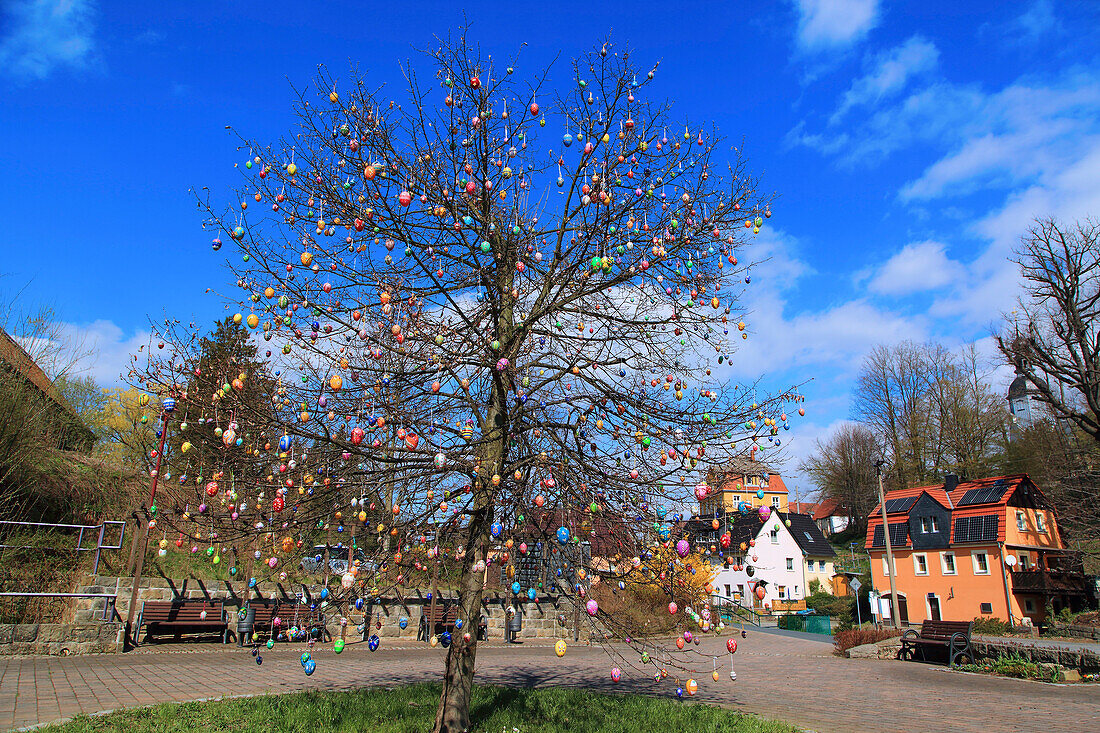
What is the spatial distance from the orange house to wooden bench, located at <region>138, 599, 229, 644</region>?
99.7ft

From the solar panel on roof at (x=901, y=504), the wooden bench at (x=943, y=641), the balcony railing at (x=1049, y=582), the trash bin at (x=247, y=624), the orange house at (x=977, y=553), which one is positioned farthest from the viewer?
the solar panel on roof at (x=901, y=504)

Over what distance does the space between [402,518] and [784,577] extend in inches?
2080

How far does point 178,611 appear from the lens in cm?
1191

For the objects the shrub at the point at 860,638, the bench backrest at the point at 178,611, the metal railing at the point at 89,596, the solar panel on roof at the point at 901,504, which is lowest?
the shrub at the point at 860,638

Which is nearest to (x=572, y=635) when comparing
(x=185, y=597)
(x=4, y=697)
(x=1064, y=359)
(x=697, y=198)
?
(x=185, y=597)

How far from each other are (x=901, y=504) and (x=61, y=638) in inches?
1549

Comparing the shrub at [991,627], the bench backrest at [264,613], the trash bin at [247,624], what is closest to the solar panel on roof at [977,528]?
the shrub at [991,627]

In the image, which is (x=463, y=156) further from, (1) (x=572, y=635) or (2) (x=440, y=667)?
(1) (x=572, y=635)

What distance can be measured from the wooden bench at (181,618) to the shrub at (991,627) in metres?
28.5

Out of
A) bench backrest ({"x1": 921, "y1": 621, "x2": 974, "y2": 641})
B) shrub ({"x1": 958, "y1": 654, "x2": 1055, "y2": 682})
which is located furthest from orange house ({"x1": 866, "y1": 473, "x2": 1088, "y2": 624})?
shrub ({"x1": 958, "y1": 654, "x2": 1055, "y2": 682})

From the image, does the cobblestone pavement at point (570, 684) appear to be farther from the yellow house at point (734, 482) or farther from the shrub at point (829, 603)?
the shrub at point (829, 603)

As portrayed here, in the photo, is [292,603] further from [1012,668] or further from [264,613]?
[1012,668]

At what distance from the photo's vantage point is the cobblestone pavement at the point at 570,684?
715 cm

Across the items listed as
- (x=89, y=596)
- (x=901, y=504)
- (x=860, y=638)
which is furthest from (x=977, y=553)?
→ (x=89, y=596)
